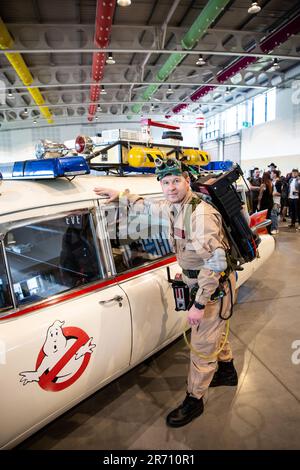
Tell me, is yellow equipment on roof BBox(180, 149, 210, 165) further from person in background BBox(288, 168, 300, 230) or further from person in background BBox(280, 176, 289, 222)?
person in background BBox(280, 176, 289, 222)

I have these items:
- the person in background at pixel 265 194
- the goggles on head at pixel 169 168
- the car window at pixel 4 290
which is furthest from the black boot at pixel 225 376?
the person in background at pixel 265 194

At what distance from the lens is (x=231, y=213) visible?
7.37ft

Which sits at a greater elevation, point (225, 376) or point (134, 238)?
point (134, 238)

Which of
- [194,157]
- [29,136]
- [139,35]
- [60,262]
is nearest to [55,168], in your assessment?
[60,262]

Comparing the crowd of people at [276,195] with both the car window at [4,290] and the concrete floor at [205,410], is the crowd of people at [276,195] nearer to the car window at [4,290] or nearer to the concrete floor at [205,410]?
the concrete floor at [205,410]

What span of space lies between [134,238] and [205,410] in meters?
1.46

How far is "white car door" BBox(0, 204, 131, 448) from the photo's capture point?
5.36ft

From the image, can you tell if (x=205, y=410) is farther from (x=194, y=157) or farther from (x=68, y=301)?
(x=194, y=157)

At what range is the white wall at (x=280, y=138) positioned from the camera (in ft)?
43.1

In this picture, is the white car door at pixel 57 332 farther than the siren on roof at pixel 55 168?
No

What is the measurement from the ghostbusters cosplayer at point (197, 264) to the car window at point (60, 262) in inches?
12.5

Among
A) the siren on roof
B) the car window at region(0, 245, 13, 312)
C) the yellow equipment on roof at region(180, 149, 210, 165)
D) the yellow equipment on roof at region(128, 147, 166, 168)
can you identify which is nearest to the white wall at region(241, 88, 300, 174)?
the yellow equipment on roof at region(180, 149, 210, 165)

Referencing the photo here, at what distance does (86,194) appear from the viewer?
2193 millimetres
